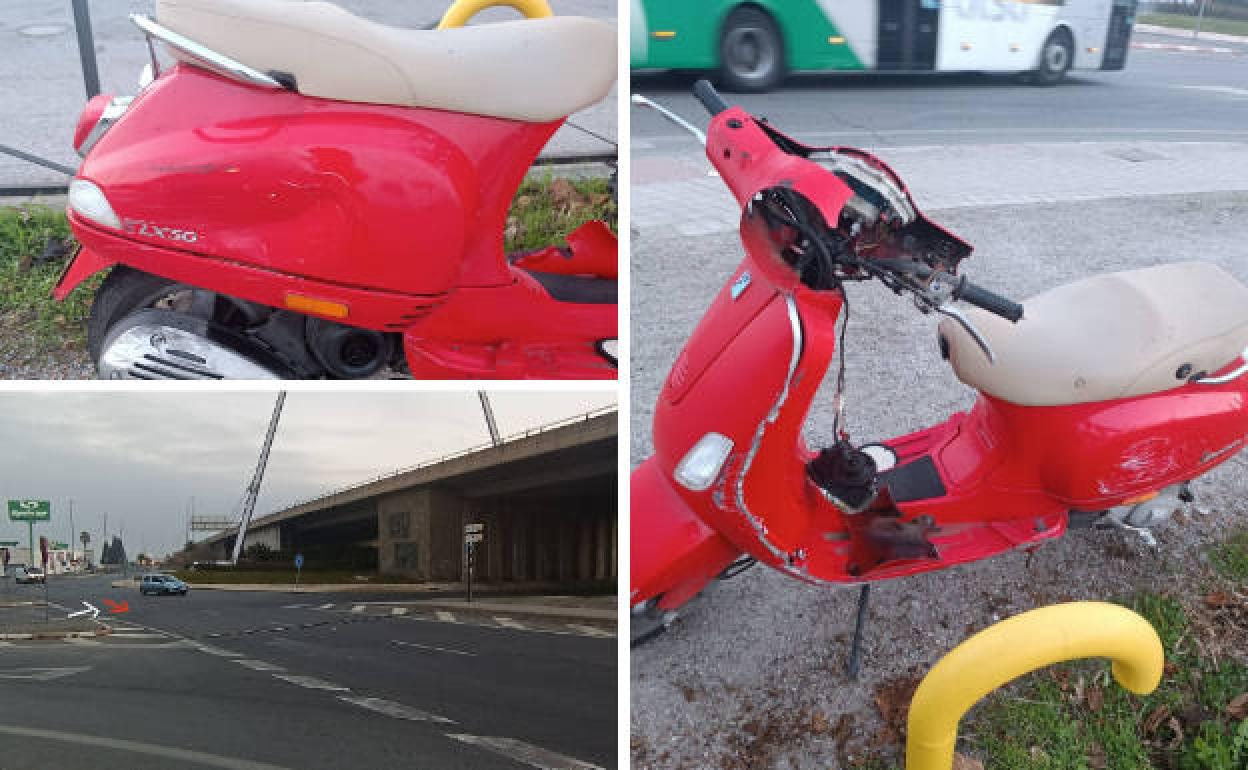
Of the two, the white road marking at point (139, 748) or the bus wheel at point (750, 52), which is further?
the bus wheel at point (750, 52)

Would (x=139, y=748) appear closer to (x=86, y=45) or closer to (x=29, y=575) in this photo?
(x=29, y=575)

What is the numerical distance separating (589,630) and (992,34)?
38.3ft

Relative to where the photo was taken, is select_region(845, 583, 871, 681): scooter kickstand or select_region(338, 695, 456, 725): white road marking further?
select_region(845, 583, 871, 681): scooter kickstand

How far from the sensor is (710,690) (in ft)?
9.46

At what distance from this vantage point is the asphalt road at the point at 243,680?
2.26 meters

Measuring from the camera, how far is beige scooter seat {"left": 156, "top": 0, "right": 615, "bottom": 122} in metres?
2.49

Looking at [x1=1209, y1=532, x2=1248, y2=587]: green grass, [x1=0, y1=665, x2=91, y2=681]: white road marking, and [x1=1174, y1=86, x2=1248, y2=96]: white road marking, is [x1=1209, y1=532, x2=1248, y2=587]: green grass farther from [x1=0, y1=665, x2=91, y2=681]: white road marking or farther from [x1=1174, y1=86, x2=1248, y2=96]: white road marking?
[x1=1174, y1=86, x2=1248, y2=96]: white road marking

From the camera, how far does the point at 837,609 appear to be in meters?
3.16

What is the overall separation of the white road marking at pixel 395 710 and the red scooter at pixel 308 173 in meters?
0.99

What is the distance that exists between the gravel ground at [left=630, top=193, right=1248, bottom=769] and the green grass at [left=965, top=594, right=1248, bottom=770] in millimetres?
279

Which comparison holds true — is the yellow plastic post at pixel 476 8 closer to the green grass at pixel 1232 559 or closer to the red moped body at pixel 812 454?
the red moped body at pixel 812 454

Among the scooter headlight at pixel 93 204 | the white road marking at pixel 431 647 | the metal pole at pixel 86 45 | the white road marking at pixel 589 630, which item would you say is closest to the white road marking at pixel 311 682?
the white road marking at pixel 431 647

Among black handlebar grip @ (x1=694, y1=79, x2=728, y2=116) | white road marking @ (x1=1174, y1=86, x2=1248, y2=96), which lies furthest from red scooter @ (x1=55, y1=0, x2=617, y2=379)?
white road marking @ (x1=1174, y1=86, x2=1248, y2=96)

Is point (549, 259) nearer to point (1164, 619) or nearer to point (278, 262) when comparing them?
point (278, 262)
